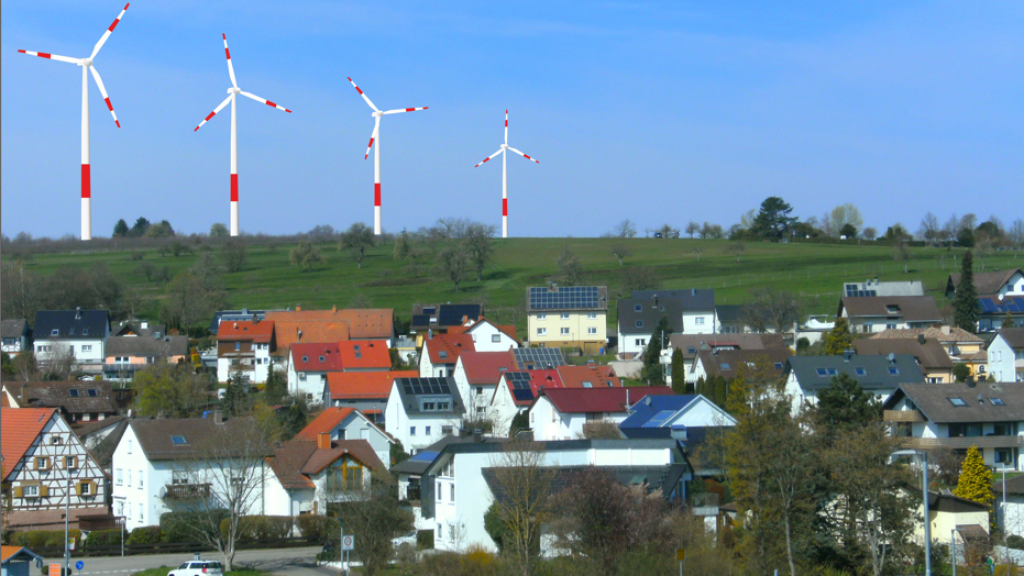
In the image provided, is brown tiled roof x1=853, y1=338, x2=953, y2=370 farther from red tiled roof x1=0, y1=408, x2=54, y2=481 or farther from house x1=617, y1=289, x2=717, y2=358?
red tiled roof x1=0, y1=408, x2=54, y2=481

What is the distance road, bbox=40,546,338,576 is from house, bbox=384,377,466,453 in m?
17.9


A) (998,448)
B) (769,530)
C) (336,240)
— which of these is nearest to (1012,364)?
(998,448)

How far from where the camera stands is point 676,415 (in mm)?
48312

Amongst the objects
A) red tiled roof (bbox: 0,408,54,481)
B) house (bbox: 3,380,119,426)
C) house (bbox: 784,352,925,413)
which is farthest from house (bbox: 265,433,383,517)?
house (bbox: 784,352,925,413)

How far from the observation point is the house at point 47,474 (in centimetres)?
4966

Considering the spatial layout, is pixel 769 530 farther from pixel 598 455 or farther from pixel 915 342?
pixel 915 342

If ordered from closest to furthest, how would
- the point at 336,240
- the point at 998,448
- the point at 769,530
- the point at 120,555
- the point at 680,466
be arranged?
1. the point at 769,530
2. the point at 680,466
3. the point at 120,555
4. the point at 998,448
5. the point at 336,240

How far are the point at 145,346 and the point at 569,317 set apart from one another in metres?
36.7

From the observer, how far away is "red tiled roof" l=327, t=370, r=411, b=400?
67.7m

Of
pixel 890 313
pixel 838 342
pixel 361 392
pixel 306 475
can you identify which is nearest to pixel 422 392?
pixel 361 392

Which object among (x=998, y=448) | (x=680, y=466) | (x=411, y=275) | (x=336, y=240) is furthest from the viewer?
(x=336, y=240)

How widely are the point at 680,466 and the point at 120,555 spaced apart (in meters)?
22.4

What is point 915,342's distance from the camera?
67500mm

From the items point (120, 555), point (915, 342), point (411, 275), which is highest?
point (411, 275)
